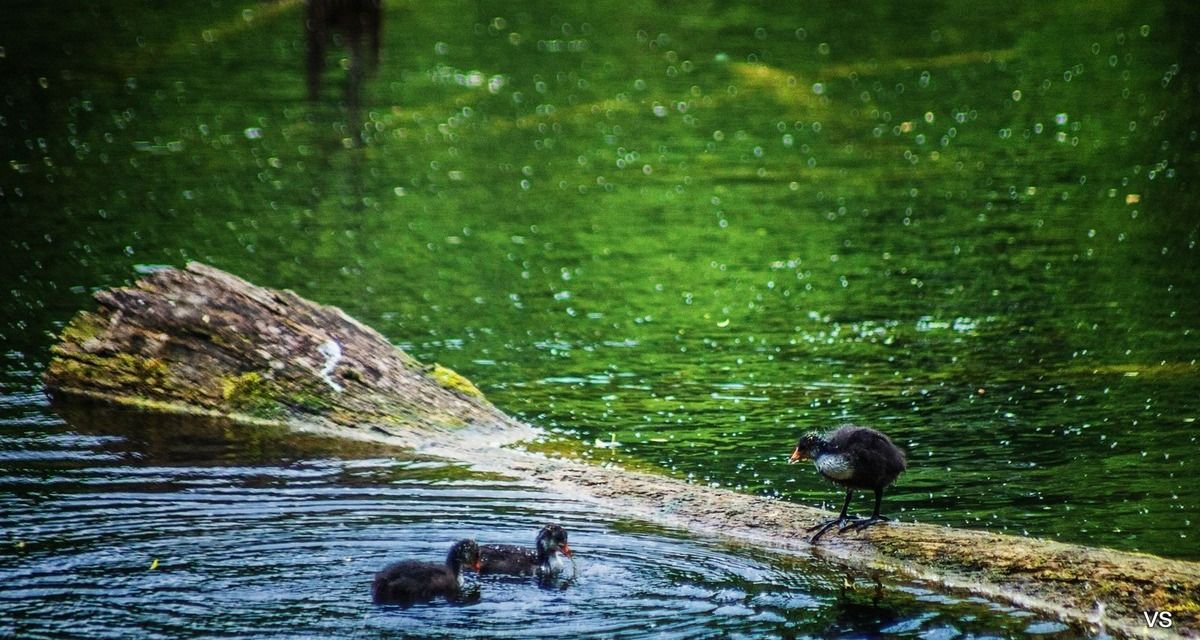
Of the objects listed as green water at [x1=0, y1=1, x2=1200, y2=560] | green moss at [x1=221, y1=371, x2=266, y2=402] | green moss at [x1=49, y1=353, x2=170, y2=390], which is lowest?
green moss at [x1=221, y1=371, x2=266, y2=402]

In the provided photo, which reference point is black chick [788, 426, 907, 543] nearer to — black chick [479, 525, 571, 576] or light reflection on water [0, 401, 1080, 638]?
light reflection on water [0, 401, 1080, 638]

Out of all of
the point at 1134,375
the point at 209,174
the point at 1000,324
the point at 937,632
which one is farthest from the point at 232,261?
the point at 937,632

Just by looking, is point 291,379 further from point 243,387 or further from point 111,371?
point 111,371

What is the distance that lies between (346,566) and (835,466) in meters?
3.02

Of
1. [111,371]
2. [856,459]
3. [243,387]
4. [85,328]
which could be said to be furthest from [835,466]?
[85,328]

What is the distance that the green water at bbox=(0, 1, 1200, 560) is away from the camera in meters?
14.2

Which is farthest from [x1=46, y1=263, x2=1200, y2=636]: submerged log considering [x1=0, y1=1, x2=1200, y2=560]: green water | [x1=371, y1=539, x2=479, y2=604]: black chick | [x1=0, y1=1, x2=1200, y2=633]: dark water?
[x1=371, y1=539, x2=479, y2=604]: black chick

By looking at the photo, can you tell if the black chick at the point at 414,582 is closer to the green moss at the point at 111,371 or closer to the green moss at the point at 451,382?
the green moss at the point at 451,382

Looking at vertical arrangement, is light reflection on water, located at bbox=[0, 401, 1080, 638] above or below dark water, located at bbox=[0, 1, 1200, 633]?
below

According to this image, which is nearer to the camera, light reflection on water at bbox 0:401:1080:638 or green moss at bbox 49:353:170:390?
light reflection on water at bbox 0:401:1080:638

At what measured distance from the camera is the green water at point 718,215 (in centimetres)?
1425

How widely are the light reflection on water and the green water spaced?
2.20 meters

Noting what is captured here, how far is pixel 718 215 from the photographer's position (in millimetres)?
23547

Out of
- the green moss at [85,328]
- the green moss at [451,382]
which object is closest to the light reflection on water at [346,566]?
the green moss at [451,382]
